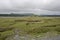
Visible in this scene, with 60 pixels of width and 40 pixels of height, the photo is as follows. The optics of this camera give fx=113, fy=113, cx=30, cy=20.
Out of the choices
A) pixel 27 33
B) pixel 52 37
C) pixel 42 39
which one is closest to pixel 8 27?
pixel 27 33

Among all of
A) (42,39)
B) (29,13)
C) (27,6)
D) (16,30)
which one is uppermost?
(27,6)

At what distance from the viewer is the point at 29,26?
3.43 m

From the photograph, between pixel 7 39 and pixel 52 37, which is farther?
pixel 52 37

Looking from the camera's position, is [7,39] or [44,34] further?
[44,34]

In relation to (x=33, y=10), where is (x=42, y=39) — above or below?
below

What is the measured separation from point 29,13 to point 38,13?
0.29 metres

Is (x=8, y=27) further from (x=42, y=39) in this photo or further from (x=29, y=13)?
(x=42, y=39)

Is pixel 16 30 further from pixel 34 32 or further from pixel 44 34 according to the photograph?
pixel 44 34

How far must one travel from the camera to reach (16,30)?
3363 mm

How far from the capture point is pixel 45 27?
350 centimetres

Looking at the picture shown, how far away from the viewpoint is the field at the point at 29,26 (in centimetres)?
335

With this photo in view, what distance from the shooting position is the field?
335 cm

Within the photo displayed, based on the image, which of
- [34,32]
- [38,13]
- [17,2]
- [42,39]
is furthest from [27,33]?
[17,2]

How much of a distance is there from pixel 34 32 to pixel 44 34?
12.5 inches
